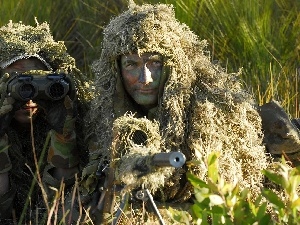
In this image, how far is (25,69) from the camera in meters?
3.61

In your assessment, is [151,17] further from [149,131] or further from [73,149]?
[73,149]

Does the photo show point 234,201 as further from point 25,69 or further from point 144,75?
point 25,69

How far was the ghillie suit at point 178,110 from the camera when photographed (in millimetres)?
3033

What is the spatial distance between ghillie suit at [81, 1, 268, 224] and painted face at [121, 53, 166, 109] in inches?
1.2

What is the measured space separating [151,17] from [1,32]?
0.93m

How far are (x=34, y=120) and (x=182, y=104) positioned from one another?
0.88 metres

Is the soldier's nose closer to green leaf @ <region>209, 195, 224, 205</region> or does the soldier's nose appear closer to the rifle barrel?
the rifle barrel

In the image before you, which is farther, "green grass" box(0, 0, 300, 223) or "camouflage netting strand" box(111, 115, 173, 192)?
"green grass" box(0, 0, 300, 223)

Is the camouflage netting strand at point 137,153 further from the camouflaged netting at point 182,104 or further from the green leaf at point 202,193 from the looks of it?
the green leaf at point 202,193

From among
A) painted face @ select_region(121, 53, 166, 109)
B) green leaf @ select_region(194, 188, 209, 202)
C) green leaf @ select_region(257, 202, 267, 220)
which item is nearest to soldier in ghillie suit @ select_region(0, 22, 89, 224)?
painted face @ select_region(121, 53, 166, 109)

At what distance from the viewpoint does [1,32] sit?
12.2 feet

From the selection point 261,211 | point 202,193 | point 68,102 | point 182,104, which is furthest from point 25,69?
point 261,211

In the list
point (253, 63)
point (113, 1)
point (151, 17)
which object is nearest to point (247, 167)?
point (151, 17)

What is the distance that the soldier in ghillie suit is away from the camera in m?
3.38
